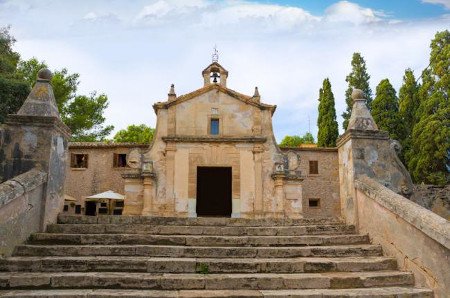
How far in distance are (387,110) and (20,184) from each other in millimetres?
29440

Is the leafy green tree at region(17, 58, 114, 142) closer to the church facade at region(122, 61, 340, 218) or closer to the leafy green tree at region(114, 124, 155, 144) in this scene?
the leafy green tree at region(114, 124, 155, 144)

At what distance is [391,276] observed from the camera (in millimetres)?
5352

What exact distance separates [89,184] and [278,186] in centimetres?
1530

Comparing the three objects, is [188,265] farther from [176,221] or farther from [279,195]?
[279,195]

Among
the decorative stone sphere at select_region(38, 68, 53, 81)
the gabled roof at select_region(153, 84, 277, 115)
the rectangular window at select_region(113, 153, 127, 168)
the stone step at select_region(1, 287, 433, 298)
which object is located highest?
the gabled roof at select_region(153, 84, 277, 115)

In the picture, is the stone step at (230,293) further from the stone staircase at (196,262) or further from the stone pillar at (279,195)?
the stone pillar at (279,195)

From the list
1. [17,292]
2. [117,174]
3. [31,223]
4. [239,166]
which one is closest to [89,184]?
[117,174]

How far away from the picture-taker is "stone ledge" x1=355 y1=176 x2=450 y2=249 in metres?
4.83

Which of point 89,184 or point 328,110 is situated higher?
point 328,110

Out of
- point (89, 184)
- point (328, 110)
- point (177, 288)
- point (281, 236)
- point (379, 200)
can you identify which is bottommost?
point (177, 288)

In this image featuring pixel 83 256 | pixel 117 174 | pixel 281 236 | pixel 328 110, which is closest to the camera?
pixel 83 256

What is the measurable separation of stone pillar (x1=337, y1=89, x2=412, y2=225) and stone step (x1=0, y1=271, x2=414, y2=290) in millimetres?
1974

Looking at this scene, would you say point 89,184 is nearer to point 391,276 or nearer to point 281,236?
point 281,236

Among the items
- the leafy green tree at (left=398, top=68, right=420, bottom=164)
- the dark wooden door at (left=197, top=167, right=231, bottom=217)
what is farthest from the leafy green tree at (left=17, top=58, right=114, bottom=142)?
the leafy green tree at (left=398, top=68, right=420, bottom=164)
